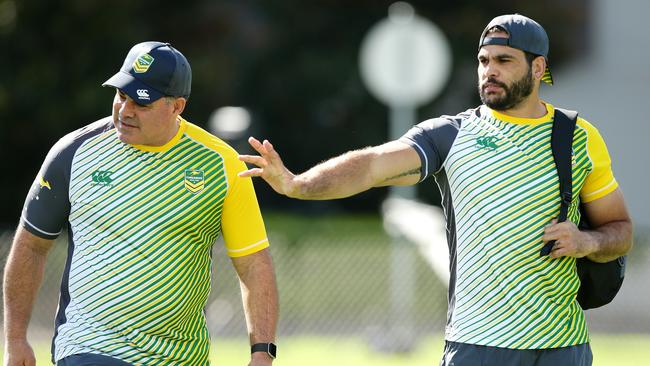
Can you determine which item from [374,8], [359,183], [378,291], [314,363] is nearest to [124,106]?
[359,183]

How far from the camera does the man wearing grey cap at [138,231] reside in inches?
227

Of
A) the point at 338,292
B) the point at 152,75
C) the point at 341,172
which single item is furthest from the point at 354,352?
the point at 341,172

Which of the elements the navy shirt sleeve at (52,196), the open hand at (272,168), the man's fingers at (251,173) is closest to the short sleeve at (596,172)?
the open hand at (272,168)

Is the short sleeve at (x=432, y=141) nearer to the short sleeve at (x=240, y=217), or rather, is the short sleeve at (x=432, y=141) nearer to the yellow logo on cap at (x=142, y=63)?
the short sleeve at (x=240, y=217)

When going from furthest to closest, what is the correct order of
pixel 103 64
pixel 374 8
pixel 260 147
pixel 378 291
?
pixel 374 8 < pixel 103 64 < pixel 378 291 < pixel 260 147

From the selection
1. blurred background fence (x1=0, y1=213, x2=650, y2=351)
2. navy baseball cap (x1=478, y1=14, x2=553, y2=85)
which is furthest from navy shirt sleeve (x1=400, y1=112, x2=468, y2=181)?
blurred background fence (x1=0, y1=213, x2=650, y2=351)

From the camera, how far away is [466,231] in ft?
19.0

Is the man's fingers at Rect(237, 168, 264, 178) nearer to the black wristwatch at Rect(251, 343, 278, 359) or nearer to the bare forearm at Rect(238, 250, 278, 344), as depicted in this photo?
the bare forearm at Rect(238, 250, 278, 344)

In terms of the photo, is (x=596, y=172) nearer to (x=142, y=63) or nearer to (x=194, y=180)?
(x=194, y=180)

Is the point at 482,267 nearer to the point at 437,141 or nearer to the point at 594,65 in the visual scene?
the point at 437,141

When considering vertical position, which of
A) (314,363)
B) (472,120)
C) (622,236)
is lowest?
(314,363)

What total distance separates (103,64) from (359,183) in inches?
569

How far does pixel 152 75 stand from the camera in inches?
229

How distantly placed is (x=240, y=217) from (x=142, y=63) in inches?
33.2
